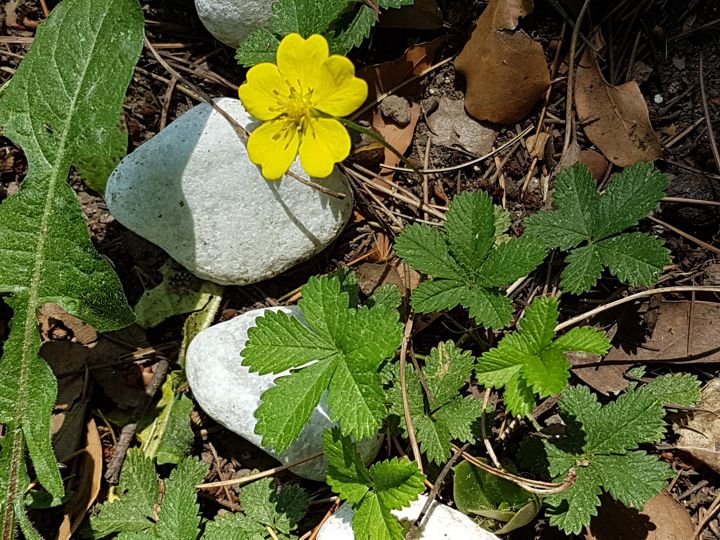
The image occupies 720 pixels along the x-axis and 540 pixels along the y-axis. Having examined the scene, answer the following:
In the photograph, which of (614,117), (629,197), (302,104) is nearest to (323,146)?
(302,104)

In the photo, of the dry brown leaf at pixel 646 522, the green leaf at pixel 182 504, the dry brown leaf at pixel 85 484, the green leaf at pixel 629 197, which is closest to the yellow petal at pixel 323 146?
the green leaf at pixel 629 197

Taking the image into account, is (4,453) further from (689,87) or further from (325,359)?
(689,87)

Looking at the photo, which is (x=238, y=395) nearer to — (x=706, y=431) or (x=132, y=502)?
(x=132, y=502)

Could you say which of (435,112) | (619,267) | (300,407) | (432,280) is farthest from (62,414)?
→ (619,267)

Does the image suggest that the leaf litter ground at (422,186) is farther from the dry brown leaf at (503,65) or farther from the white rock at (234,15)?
the white rock at (234,15)

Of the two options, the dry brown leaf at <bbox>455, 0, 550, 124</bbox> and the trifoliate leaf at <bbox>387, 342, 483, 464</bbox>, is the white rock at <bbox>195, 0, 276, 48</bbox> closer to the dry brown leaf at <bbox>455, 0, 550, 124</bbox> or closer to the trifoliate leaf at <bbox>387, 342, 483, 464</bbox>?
the dry brown leaf at <bbox>455, 0, 550, 124</bbox>

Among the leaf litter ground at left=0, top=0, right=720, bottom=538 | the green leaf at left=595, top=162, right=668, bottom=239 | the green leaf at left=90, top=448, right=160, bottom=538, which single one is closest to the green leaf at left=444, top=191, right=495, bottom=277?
the leaf litter ground at left=0, top=0, right=720, bottom=538
